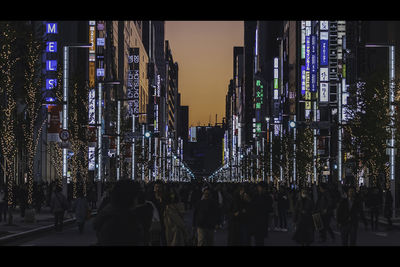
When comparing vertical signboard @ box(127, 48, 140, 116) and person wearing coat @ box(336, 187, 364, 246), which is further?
vertical signboard @ box(127, 48, 140, 116)

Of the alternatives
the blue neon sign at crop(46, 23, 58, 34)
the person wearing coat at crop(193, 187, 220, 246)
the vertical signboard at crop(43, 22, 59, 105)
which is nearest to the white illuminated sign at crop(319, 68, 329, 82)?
the vertical signboard at crop(43, 22, 59, 105)

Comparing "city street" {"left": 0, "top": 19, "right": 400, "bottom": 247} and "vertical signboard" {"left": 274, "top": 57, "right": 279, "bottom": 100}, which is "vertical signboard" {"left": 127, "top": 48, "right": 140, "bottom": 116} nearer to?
"city street" {"left": 0, "top": 19, "right": 400, "bottom": 247}

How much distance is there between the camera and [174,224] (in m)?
18.0

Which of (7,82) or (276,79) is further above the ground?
A: (276,79)

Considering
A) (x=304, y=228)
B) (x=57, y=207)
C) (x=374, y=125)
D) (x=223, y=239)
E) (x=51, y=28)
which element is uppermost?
(x=51, y=28)

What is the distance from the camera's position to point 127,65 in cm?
14450

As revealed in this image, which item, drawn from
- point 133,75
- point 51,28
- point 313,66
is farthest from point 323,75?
point 133,75

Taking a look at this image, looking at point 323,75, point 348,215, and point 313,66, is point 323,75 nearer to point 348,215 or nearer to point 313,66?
point 313,66

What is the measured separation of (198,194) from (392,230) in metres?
8.26

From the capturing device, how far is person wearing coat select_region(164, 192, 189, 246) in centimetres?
1798
